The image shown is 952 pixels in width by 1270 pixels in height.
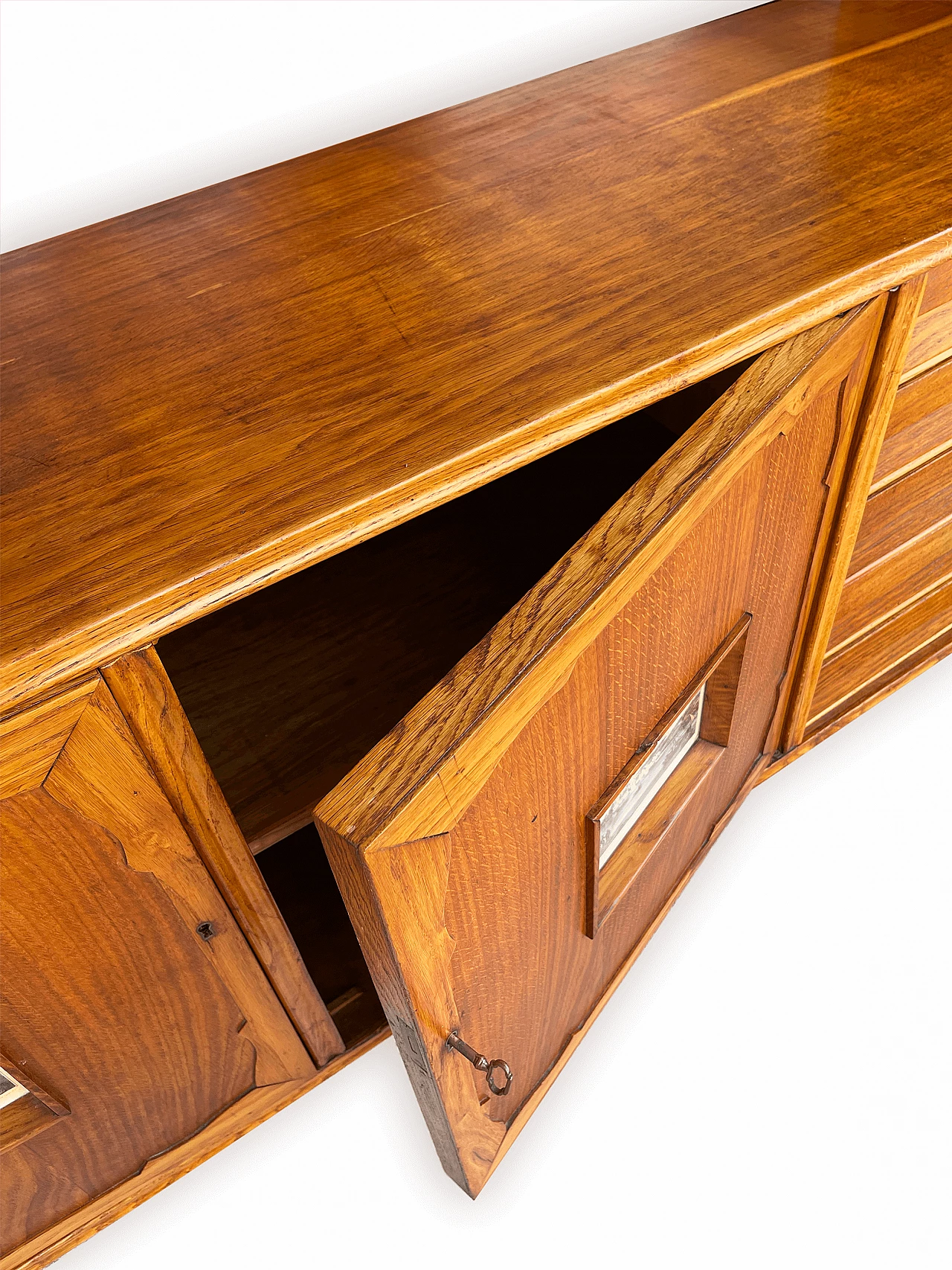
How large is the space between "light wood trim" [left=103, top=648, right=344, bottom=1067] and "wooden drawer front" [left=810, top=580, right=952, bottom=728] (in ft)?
2.15

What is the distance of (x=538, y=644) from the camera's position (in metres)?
0.57

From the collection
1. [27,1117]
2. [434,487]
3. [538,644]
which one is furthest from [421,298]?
[27,1117]

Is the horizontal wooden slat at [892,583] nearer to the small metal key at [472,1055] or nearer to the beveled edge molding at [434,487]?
the beveled edge molding at [434,487]

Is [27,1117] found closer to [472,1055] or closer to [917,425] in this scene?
[472,1055]

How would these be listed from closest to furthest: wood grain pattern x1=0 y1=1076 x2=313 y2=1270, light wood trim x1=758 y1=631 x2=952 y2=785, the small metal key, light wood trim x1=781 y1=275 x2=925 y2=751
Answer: the small metal key, light wood trim x1=781 y1=275 x2=925 y2=751, wood grain pattern x1=0 y1=1076 x2=313 y2=1270, light wood trim x1=758 y1=631 x2=952 y2=785

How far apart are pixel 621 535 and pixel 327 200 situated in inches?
18.2

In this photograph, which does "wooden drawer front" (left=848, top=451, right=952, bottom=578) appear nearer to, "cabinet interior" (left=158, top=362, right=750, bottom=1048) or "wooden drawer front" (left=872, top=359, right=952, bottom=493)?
"wooden drawer front" (left=872, top=359, right=952, bottom=493)

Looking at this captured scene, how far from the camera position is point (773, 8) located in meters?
1.08

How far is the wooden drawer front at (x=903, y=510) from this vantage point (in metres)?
1.00

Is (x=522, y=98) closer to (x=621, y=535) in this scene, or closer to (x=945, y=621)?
(x=621, y=535)

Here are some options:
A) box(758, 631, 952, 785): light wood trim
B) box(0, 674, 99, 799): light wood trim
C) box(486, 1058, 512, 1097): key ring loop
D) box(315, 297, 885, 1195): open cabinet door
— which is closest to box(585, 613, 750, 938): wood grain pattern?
box(315, 297, 885, 1195): open cabinet door

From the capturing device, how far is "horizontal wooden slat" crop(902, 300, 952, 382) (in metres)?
0.86

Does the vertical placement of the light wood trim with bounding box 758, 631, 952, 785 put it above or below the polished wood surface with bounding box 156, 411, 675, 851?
below

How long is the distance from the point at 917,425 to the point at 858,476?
0.33ft
